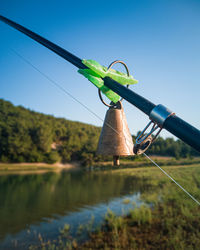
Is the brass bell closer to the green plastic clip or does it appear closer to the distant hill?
the green plastic clip

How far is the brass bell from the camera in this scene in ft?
4.06

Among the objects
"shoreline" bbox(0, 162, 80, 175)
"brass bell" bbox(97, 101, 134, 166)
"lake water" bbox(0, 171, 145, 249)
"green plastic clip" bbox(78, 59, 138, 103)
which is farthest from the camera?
"shoreline" bbox(0, 162, 80, 175)

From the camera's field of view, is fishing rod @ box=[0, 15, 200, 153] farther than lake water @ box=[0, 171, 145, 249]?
No

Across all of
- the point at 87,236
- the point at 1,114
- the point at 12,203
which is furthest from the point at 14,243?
the point at 1,114

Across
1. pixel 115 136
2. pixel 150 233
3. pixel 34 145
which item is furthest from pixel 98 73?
pixel 34 145

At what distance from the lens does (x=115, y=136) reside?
126 cm

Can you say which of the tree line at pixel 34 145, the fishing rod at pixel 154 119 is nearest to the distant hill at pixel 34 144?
the tree line at pixel 34 145

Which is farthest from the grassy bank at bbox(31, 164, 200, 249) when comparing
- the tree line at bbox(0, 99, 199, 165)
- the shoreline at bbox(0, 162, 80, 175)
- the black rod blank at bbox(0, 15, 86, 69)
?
the shoreline at bbox(0, 162, 80, 175)

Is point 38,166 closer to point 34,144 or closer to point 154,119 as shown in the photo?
point 34,144

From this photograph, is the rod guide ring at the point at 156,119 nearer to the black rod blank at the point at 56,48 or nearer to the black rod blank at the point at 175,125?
the black rod blank at the point at 175,125

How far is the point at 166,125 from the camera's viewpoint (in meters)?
0.76

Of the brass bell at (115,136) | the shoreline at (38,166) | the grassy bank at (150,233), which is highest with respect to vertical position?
the brass bell at (115,136)

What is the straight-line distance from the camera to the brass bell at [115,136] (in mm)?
1237

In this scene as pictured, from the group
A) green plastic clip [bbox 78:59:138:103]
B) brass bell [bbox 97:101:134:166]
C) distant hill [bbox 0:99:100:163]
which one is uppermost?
green plastic clip [bbox 78:59:138:103]
